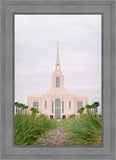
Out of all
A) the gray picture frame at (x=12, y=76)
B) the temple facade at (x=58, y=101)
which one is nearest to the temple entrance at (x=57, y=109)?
the temple facade at (x=58, y=101)

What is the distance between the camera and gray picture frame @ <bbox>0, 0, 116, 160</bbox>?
5.22ft

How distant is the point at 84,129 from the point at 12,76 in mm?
773

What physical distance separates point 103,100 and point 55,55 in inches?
22.9

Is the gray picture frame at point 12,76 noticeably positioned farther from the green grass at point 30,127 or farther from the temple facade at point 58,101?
the temple facade at point 58,101

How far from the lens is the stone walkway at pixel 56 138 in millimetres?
1647

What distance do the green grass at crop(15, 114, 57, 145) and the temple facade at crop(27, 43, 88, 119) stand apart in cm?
7

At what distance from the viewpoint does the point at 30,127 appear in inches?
67.4

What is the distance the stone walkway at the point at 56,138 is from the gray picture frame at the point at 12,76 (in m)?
0.05

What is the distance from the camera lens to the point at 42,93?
68.4 inches

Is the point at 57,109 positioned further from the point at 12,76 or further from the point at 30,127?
the point at 12,76

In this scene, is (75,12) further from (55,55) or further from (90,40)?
(55,55)

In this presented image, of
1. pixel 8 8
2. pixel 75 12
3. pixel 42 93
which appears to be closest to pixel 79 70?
pixel 42 93

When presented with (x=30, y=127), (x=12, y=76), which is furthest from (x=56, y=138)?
(x=12, y=76)

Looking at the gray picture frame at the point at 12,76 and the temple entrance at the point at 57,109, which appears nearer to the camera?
the gray picture frame at the point at 12,76
